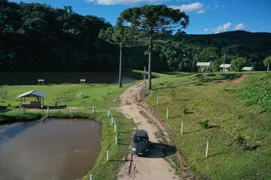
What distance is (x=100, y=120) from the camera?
27.4 m

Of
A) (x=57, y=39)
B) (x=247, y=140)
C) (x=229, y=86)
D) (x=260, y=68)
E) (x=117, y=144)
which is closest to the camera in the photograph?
(x=247, y=140)

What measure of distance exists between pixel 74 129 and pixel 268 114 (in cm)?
1839

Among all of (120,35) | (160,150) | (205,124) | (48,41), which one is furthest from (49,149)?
(48,41)

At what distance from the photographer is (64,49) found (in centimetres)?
9225

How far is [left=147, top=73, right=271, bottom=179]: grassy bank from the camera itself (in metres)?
15.5

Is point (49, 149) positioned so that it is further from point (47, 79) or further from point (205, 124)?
point (47, 79)

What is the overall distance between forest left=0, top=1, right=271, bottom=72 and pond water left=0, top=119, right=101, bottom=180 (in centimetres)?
5456

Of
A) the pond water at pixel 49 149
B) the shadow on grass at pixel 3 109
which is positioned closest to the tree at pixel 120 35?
the pond water at pixel 49 149

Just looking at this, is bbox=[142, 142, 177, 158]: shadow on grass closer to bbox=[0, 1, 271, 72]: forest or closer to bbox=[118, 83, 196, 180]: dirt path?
bbox=[118, 83, 196, 180]: dirt path

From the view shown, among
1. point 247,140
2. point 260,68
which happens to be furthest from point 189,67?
point 247,140

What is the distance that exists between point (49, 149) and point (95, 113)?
31.0 ft

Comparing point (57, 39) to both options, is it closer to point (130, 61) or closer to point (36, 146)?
point (130, 61)

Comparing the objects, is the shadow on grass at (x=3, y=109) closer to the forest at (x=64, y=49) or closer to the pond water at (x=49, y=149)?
the pond water at (x=49, y=149)

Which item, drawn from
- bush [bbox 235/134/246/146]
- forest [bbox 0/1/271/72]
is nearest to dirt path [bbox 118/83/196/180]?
bush [bbox 235/134/246/146]
